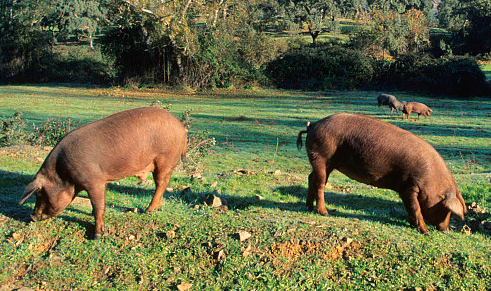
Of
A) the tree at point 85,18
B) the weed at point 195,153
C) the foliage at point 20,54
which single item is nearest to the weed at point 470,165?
the weed at point 195,153

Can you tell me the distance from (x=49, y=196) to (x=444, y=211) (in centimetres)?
530

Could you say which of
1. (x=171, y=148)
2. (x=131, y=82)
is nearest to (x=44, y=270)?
(x=171, y=148)

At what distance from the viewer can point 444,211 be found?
593cm

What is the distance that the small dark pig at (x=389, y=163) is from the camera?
5.95 meters

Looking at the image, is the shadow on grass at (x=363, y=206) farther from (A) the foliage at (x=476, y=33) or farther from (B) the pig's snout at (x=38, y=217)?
(A) the foliage at (x=476, y=33)

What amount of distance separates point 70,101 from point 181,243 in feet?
82.0

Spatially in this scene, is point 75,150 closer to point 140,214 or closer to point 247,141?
point 140,214

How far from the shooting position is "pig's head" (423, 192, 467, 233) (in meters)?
5.72

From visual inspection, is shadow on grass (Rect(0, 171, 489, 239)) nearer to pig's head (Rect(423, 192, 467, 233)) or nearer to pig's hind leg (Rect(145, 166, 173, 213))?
pig's head (Rect(423, 192, 467, 233))

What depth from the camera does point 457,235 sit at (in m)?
5.98

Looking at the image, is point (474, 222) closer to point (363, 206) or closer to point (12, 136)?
point (363, 206)

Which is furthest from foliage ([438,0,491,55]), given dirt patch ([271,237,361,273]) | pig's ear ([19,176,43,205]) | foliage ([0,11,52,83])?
pig's ear ([19,176,43,205])

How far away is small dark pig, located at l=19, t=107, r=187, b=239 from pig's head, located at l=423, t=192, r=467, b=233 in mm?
3757

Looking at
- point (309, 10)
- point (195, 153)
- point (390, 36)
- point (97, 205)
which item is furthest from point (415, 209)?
point (309, 10)
